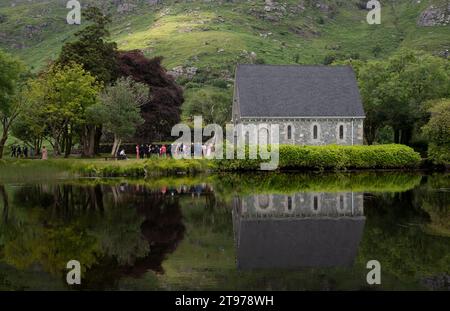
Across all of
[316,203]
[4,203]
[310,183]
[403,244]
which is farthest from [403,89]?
[403,244]

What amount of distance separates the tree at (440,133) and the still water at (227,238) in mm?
21205

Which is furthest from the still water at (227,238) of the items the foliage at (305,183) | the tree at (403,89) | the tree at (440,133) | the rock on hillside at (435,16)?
the rock on hillside at (435,16)

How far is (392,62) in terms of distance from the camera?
2783 inches

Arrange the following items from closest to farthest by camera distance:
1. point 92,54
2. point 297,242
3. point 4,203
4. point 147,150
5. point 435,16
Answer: point 297,242
point 4,203
point 92,54
point 147,150
point 435,16

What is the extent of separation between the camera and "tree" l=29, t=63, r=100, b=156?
179ft

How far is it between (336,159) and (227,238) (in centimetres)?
3543

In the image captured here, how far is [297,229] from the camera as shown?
22.7 metres

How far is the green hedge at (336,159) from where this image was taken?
53.9 metres

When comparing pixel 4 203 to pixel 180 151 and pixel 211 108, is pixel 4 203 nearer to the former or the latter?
pixel 180 151

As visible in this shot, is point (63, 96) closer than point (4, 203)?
No
